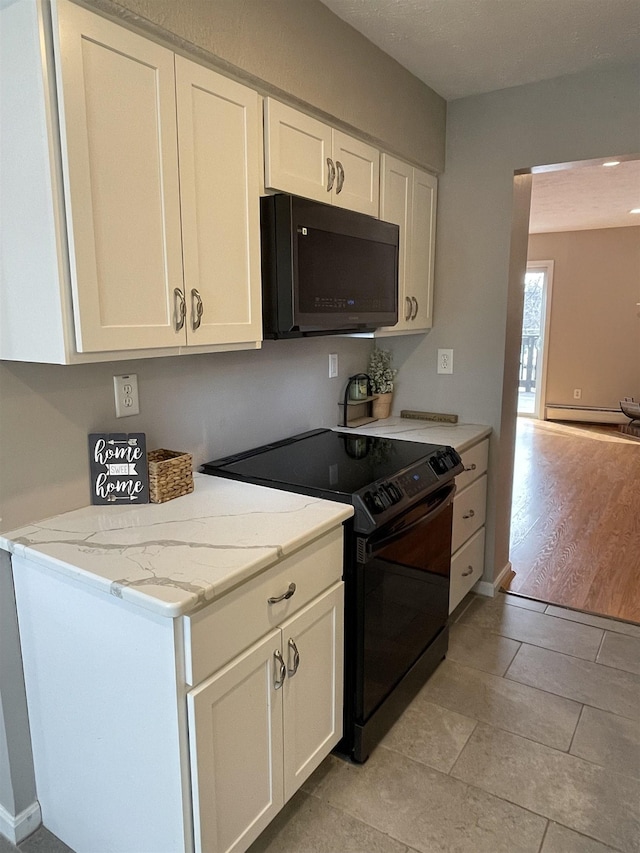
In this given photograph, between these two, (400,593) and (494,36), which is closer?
(400,593)

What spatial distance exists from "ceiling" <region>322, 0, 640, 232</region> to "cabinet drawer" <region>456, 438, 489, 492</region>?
133 centimetres

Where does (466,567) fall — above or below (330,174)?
below

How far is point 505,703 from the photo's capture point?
2.21m

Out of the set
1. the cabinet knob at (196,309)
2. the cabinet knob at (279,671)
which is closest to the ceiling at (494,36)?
the cabinet knob at (196,309)

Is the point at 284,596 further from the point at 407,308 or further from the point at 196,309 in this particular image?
the point at 407,308

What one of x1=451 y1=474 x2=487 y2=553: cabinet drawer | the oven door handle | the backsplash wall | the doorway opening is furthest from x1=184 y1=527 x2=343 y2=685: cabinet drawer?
the doorway opening

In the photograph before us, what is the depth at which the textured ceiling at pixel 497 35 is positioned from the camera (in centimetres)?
195

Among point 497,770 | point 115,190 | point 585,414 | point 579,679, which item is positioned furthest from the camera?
point 585,414

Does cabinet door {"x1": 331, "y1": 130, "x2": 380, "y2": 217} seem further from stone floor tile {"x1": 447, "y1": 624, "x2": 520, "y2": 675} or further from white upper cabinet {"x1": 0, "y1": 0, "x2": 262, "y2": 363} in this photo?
stone floor tile {"x1": 447, "y1": 624, "x2": 520, "y2": 675}

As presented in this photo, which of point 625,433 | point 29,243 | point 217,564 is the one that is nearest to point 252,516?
point 217,564

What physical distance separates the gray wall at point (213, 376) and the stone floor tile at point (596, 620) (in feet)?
4.97

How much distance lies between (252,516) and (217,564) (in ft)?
1.00

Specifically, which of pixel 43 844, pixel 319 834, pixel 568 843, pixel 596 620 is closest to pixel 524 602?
pixel 596 620

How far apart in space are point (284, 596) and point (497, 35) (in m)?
2.10
